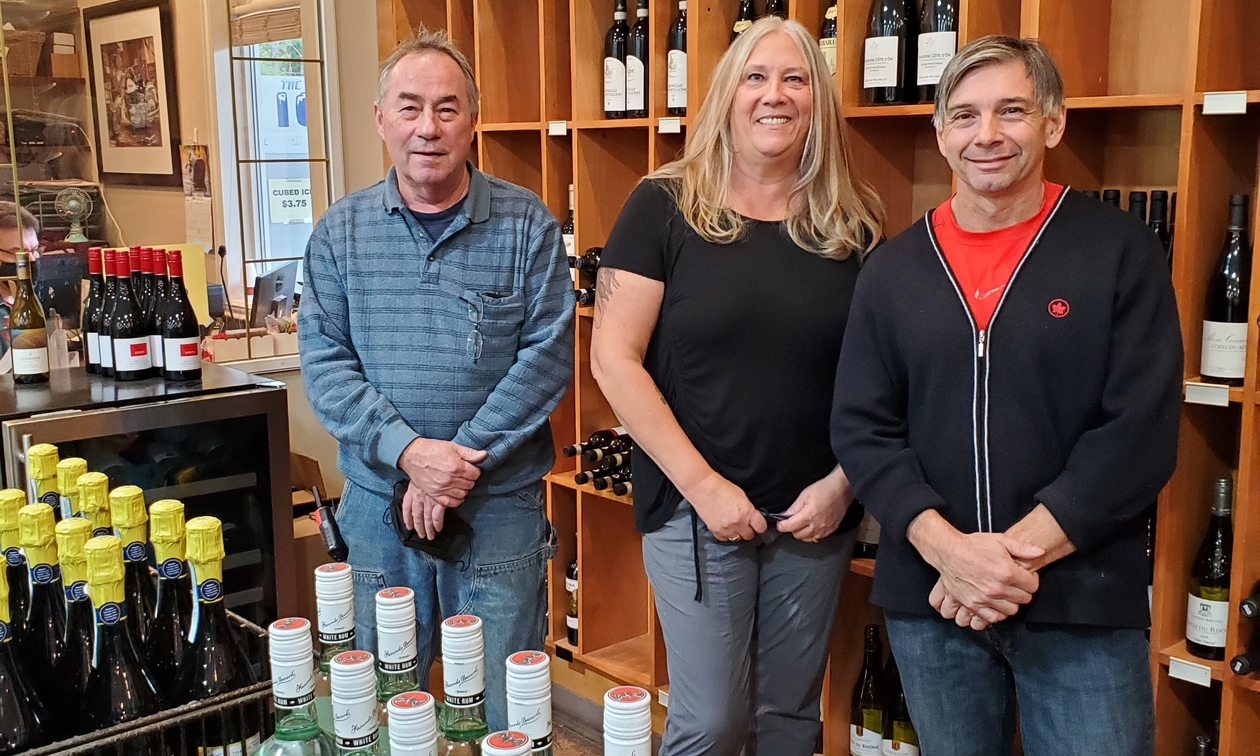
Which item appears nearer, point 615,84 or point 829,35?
point 829,35

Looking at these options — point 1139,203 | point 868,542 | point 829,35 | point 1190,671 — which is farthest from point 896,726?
point 829,35

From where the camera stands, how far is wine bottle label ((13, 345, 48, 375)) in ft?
7.45

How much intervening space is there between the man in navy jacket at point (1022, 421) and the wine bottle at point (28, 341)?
170 centimetres

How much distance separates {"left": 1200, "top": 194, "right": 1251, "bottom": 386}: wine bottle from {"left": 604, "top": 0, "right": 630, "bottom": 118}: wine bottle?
1.46 meters

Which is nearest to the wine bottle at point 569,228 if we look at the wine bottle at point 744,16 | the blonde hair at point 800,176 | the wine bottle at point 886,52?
the wine bottle at point 744,16

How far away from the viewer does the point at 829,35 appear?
8.00 ft

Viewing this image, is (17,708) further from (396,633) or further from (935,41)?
(935,41)

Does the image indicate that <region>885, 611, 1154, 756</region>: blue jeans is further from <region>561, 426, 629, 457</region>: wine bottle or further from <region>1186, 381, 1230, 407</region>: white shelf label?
<region>561, 426, 629, 457</region>: wine bottle

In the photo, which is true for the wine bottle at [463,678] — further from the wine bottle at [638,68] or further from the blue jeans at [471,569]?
the wine bottle at [638,68]

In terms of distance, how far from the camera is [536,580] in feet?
6.54

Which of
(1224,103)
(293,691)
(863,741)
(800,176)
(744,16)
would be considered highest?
(744,16)

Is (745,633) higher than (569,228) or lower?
lower

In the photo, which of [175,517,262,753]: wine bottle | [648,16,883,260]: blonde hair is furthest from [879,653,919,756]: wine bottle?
[175,517,262,753]: wine bottle

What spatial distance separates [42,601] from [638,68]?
1.98 metres
